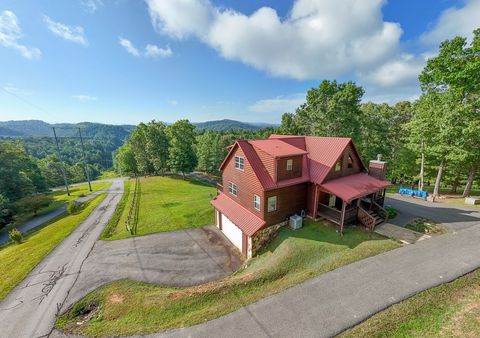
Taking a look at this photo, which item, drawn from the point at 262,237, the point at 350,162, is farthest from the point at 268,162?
the point at 350,162

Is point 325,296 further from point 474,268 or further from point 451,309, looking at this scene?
point 474,268

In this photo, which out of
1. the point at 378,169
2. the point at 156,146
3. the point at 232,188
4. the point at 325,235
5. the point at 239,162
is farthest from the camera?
the point at 156,146

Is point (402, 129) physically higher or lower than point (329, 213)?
higher

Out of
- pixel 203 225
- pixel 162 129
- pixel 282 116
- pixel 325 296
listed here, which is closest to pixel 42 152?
pixel 162 129

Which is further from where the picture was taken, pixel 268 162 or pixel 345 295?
pixel 268 162

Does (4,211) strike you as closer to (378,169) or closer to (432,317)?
(432,317)

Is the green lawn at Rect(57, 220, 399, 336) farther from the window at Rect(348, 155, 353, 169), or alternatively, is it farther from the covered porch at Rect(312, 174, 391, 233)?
the window at Rect(348, 155, 353, 169)

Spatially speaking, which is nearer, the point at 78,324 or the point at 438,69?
the point at 78,324

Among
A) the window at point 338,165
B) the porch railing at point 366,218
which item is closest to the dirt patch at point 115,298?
the porch railing at point 366,218
